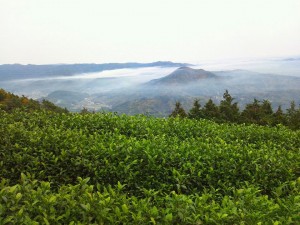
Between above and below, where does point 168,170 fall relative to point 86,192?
below

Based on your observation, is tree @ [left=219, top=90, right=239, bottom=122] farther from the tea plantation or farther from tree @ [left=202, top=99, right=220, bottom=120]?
the tea plantation

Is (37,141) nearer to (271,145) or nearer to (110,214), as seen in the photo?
(110,214)

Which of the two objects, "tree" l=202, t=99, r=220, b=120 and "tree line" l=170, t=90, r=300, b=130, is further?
"tree" l=202, t=99, r=220, b=120

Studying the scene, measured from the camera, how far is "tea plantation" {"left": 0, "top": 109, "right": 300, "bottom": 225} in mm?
3893

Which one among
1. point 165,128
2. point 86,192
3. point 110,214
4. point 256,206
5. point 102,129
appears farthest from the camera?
point 165,128

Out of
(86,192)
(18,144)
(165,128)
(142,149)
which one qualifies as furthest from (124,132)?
(86,192)

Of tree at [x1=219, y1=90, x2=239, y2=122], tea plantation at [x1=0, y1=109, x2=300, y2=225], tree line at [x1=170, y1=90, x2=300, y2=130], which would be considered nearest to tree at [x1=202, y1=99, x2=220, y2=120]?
tree line at [x1=170, y1=90, x2=300, y2=130]

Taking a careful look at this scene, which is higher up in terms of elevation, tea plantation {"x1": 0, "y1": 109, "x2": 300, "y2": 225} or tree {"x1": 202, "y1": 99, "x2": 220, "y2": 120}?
tea plantation {"x1": 0, "y1": 109, "x2": 300, "y2": 225}

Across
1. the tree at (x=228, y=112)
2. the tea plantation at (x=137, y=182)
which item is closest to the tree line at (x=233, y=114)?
the tree at (x=228, y=112)

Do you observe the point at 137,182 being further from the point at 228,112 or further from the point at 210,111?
the point at 228,112

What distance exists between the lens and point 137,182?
20.4ft

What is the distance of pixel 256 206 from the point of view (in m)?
4.50

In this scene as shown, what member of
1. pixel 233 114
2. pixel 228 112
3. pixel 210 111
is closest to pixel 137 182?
pixel 210 111

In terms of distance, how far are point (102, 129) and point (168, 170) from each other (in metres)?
3.51
